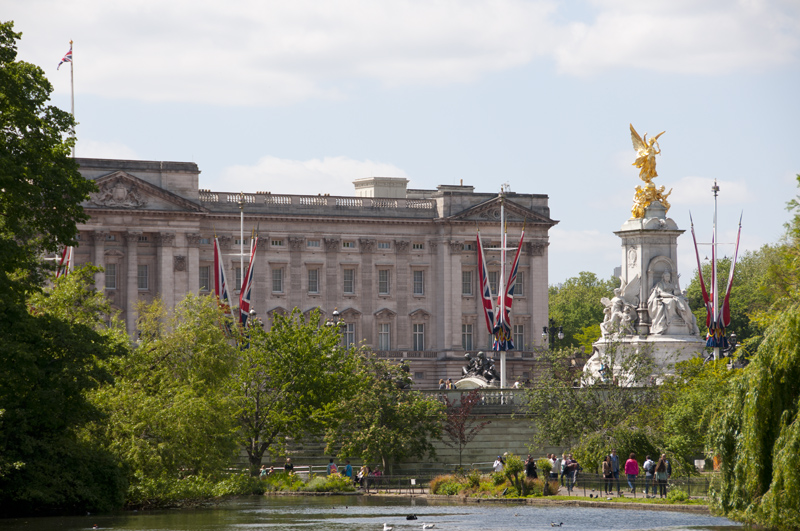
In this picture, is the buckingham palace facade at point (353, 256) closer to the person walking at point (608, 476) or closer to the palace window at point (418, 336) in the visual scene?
the palace window at point (418, 336)

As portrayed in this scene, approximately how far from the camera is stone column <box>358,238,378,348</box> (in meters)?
112

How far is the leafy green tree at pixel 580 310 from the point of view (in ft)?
448

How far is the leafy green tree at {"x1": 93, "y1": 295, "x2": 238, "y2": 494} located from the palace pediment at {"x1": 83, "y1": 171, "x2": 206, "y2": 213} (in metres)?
44.0

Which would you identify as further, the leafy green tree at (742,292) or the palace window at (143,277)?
the leafy green tree at (742,292)

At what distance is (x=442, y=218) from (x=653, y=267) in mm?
44615

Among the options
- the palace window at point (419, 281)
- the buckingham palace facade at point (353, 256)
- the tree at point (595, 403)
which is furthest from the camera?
the palace window at point (419, 281)

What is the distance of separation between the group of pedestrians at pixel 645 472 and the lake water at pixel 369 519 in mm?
3731

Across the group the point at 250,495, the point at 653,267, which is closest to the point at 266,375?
the point at 250,495

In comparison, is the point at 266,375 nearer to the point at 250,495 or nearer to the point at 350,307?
the point at 250,495

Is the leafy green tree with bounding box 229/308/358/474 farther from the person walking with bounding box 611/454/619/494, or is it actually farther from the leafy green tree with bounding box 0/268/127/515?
the leafy green tree with bounding box 0/268/127/515

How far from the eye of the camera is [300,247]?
110500mm

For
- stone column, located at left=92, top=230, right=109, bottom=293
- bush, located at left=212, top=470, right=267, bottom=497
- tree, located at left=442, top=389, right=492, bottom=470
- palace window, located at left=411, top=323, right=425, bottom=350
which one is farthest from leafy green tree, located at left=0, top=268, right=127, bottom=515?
palace window, located at left=411, top=323, right=425, bottom=350

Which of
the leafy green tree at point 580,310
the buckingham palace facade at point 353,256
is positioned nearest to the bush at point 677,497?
the buckingham palace facade at point 353,256

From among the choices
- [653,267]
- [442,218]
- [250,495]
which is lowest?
[250,495]
